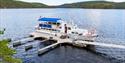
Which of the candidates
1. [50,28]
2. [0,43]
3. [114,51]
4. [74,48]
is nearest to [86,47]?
[74,48]

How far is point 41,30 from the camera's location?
67.6 meters

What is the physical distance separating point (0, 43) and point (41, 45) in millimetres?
45010

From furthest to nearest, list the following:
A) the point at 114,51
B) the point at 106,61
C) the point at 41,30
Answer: the point at 41,30, the point at 114,51, the point at 106,61

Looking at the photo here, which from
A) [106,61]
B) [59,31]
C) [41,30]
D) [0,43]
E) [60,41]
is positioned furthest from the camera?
[41,30]

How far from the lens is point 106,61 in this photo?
141 ft

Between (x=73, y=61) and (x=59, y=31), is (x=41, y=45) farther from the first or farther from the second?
(x=73, y=61)

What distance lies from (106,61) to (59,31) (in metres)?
22.2

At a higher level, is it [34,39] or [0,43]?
[0,43]

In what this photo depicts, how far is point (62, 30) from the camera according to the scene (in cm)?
6250

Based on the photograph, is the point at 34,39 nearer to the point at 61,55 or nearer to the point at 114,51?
the point at 61,55

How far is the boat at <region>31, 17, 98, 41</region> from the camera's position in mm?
57878

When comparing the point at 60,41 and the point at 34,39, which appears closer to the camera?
the point at 60,41

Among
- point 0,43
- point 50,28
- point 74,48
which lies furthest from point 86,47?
point 0,43

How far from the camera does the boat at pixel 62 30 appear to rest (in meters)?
57.9
